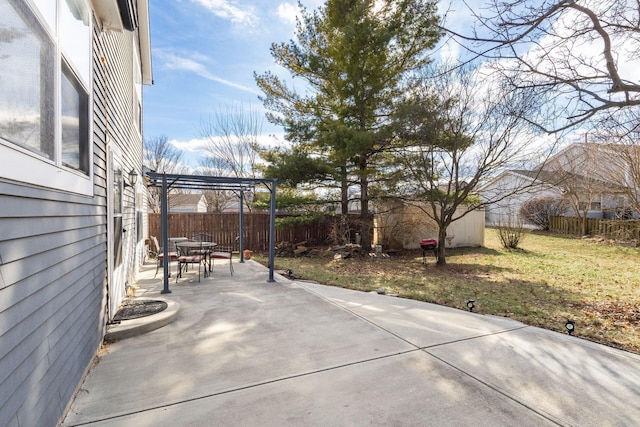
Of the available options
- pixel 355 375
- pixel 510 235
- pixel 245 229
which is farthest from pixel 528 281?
pixel 245 229

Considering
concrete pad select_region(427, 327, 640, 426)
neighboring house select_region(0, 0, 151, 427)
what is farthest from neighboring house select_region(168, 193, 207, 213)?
concrete pad select_region(427, 327, 640, 426)

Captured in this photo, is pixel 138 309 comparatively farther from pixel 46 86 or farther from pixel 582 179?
pixel 582 179

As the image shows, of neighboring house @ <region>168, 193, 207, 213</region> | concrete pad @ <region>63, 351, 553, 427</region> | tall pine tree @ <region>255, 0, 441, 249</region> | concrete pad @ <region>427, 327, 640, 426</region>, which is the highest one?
tall pine tree @ <region>255, 0, 441, 249</region>

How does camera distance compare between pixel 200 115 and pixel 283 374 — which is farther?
pixel 200 115

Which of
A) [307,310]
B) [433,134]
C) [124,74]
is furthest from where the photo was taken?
[433,134]

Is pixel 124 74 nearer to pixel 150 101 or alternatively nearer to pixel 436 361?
pixel 436 361

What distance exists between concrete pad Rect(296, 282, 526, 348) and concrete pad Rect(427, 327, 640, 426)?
0.68 feet

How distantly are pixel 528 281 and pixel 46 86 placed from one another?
29.1ft

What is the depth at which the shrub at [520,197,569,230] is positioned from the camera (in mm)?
19344

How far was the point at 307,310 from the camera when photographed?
474cm

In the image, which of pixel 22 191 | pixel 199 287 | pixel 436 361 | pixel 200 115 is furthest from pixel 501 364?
pixel 200 115

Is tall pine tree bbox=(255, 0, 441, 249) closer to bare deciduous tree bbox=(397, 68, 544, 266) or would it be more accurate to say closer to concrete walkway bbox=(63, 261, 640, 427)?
bare deciduous tree bbox=(397, 68, 544, 266)

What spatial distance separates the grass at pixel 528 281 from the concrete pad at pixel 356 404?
237 centimetres

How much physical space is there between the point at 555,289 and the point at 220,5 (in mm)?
11741
